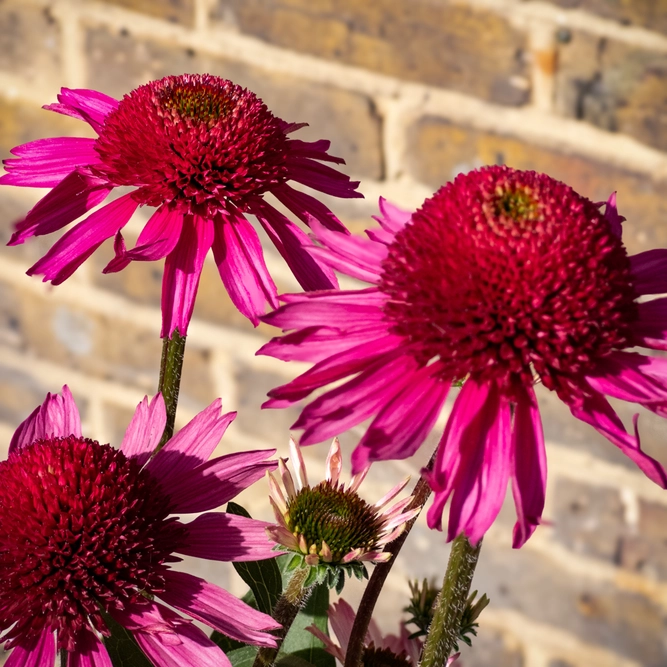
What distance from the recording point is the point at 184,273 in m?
0.44

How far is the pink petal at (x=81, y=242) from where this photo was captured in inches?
17.3

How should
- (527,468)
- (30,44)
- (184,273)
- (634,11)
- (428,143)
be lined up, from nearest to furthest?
(527,468) → (184,273) → (634,11) → (428,143) → (30,44)

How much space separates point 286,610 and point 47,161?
10.7 inches

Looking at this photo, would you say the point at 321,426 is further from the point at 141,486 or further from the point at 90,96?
the point at 90,96

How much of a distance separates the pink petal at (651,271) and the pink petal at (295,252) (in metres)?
0.15

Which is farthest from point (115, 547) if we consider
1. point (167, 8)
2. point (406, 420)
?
point (167, 8)

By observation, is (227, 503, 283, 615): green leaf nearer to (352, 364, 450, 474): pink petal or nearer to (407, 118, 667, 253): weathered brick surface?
(352, 364, 450, 474): pink petal

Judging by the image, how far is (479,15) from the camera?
3.19 feet

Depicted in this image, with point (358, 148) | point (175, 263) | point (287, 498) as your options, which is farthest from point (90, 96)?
point (358, 148)

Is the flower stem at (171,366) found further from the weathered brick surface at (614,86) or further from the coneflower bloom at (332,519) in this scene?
the weathered brick surface at (614,86)

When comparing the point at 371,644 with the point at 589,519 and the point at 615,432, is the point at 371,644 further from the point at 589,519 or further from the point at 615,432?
the point at 589,519

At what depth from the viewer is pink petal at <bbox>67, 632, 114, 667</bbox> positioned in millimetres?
393

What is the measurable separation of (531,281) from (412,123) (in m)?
0.71

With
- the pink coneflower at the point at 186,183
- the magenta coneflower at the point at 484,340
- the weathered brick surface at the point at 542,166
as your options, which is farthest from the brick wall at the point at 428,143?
the magenta coneflower at the point at 484,340
